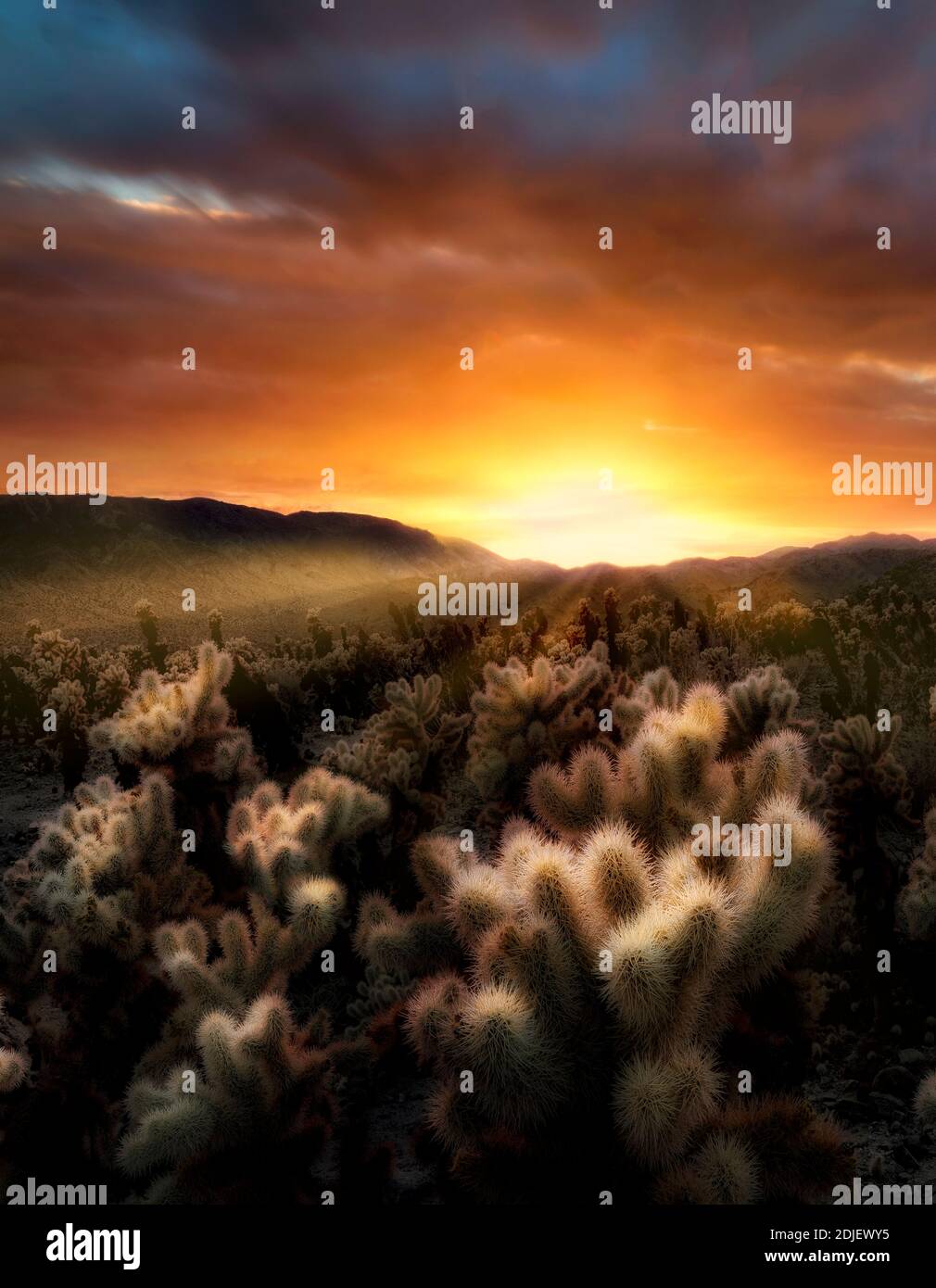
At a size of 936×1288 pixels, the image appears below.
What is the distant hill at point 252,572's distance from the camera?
58500mm

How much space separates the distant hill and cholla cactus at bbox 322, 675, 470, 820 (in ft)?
125

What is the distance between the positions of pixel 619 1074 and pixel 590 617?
1818 cm

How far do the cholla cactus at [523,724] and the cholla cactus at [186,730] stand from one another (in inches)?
83.9

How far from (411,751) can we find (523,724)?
1982mm

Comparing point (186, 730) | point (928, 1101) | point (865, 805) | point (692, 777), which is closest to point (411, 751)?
point (186, 730)

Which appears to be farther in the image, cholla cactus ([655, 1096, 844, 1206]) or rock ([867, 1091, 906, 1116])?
rock ([867, 1091, 906, 1116])

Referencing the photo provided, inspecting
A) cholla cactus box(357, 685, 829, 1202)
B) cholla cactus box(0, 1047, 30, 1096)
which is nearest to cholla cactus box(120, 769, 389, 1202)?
cholla cactus box(0, 1047, 30, 1096)

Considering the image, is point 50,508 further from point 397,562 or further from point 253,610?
point 397,562

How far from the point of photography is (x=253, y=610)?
72.1 m

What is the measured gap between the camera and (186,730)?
20.4ft

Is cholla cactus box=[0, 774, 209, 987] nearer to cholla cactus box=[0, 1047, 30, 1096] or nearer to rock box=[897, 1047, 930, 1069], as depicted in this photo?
cholla cactus box=[0, 1047, 30, 1096]

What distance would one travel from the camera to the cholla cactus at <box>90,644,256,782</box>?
6.06 metres

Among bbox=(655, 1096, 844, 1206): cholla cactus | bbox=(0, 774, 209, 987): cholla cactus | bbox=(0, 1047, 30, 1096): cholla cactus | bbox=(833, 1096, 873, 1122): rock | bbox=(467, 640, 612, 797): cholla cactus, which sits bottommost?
bbox=(833, 1096, 873, 1122): rock

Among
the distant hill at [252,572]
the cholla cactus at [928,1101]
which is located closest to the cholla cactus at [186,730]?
the cholla cactus at [928,1101]
